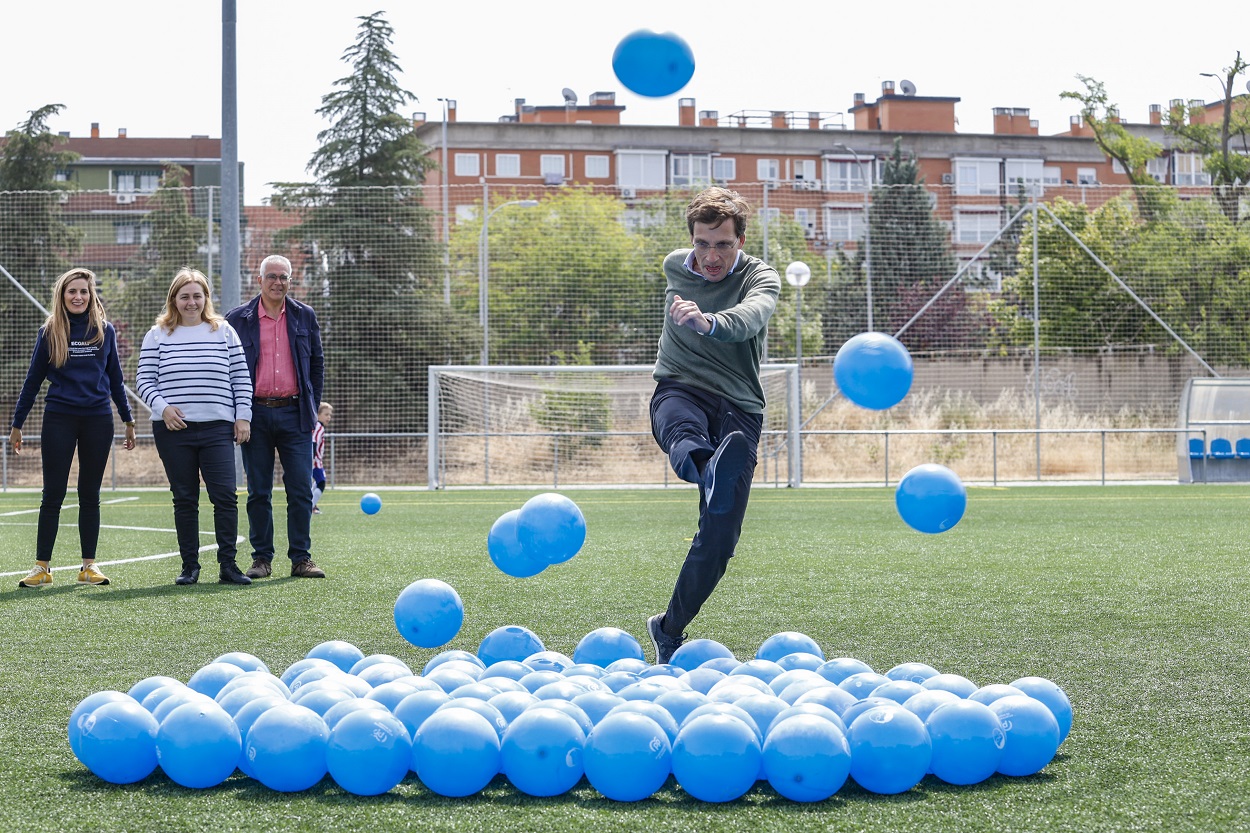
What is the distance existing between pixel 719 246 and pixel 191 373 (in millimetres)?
4139

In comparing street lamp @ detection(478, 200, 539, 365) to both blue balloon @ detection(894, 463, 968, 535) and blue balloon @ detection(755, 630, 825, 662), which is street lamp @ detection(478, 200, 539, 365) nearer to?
blue balloon @ detection(894, 463, 968, 535)

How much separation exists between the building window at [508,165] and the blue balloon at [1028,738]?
5975cm

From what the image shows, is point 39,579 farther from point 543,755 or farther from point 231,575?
point 543,755

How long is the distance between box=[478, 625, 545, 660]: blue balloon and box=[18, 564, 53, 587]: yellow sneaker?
398 cm

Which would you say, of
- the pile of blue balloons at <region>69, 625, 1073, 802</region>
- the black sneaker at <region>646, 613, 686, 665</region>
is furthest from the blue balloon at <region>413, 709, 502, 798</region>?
the black sneaker at <region>646, 613, 686, 665</region>

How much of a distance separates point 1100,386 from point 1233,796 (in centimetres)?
2191

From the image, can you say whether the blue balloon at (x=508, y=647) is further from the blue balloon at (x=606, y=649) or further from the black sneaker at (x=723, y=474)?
the black sneaker at (x=723, y=474)

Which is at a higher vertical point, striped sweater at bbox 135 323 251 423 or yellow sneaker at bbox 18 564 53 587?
striped sweater at bbox 135 323 251 423

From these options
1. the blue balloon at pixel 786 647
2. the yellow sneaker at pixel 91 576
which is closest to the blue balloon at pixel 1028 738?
the blue balloon at pixel 786 647

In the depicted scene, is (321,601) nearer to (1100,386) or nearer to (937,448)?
(937,448)

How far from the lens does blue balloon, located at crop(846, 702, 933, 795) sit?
3.44m

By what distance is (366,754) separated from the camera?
136 inches

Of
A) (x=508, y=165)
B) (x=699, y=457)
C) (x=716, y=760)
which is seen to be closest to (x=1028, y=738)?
(x=716, y=760)

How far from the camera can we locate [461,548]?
33.2ft
